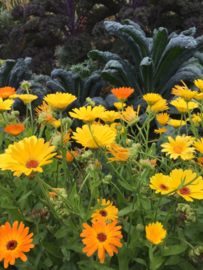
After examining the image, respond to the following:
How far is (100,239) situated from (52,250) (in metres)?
0.15

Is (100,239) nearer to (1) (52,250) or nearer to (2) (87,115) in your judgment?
(1) (52,250)

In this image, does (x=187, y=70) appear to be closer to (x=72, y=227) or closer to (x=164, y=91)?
(x=164, y=91)

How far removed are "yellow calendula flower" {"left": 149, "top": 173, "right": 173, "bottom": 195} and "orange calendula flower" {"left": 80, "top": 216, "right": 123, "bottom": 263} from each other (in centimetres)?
11

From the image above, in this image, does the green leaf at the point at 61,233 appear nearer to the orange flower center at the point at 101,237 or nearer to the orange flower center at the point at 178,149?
the orange flower center at the point at 101,237

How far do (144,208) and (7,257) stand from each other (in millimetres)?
273

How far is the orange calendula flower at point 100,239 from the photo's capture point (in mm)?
368

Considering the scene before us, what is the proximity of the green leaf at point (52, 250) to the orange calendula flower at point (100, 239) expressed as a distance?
0.42 feet

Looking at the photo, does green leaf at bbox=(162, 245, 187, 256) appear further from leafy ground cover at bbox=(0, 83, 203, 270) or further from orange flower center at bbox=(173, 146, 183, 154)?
orange flower center at bbox=(173, 146, 183, 154)

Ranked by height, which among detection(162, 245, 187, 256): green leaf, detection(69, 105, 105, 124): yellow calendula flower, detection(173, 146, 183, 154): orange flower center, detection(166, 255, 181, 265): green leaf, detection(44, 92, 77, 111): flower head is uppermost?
detection(44, 92, 77, 111): flower head

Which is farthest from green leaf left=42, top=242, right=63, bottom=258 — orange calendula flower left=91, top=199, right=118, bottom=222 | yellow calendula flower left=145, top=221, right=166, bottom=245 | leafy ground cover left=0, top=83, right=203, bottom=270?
yellow calendula flower left=145, top=221, right=166, bottom=245

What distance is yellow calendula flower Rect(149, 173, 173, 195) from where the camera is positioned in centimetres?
42

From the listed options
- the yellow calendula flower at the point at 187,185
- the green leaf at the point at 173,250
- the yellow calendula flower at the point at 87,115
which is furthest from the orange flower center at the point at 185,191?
the yellow calendula flower at the point at 87,115

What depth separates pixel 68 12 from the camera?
157 inches

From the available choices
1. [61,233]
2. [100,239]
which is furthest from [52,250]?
[100,239]
